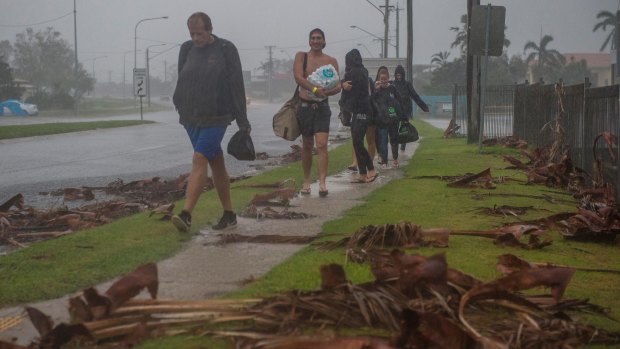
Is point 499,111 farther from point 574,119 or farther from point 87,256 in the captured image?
point 87,256

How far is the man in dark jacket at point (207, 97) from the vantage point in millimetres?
7719

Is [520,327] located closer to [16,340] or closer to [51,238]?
[16,340]

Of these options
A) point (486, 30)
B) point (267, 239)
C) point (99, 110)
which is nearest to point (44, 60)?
point (99, 110)

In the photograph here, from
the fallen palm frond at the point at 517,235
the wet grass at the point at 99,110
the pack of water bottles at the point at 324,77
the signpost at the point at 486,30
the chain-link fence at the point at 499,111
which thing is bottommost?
the wet grass at the point at 99,110

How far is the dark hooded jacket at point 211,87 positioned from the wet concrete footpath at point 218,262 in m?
0.97

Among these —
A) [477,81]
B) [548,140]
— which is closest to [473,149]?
[477,81]

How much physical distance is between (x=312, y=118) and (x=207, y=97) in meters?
2.86

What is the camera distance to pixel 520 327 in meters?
3.82

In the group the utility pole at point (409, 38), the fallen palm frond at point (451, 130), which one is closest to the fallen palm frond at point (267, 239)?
the fallen palm frond at point (451, 130)

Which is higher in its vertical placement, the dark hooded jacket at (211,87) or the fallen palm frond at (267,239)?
the dark hooded jacket at (211,87)

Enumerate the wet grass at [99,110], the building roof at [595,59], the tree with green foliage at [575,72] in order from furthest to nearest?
the building roof at [595,59] → the tree with green foliage at [575,72] → the wet grass at [99,110]

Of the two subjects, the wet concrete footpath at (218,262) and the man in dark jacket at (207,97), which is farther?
the man in dark jacket at (207,97)

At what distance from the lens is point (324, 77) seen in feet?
33.8

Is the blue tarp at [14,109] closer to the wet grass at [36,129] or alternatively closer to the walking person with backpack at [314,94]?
the wet grass at [36,129]
